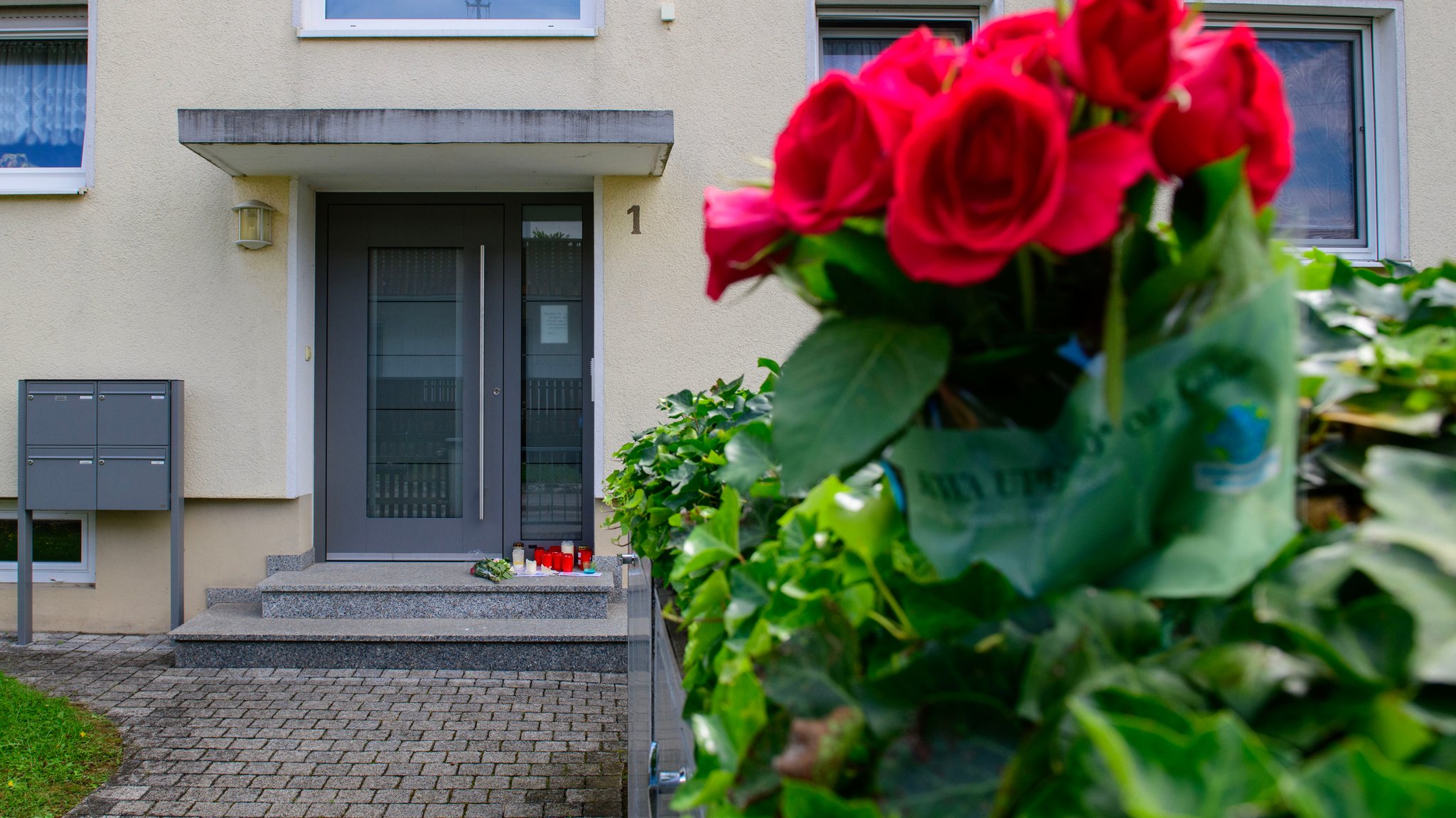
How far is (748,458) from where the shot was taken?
1.03 meters

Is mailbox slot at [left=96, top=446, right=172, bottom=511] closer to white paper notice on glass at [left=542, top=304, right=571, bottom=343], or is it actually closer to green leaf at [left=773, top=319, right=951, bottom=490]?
white paper notice on glass at [left=542, top=304, right=571, bottom=343]

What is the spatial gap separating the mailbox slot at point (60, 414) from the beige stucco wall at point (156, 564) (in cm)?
62

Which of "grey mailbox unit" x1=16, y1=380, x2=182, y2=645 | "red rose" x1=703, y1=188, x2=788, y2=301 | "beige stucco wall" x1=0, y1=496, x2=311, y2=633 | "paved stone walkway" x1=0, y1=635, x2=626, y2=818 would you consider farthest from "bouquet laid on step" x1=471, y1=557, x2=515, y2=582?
"red rose" x1=703, y1=188, x2=788, y2=301

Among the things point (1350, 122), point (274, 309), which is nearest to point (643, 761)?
point (274, 309)

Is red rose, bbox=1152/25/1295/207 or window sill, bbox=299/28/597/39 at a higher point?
window sill, bbox=299/28/597/39

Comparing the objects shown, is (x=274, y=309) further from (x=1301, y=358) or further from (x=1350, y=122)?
(x=1350, y=122)

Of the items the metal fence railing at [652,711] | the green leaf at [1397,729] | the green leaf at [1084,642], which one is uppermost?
the green leaf at [1084,642]

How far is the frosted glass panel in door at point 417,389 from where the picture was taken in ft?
21.1

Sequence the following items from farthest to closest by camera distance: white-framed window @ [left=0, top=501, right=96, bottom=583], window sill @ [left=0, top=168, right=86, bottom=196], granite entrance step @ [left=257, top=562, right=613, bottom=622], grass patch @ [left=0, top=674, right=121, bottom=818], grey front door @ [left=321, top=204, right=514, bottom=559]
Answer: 1. grey front door @ [left=321, top=204, right=514, bottom=559]
2. white-framed window @ [left=0, top=501, right=96, bottom=583]
3. window sill @ [left=0, top=168, right=86, bottom=196]
4. granite entrance step @ [left=257, top=562, right=613, bottom=622]
5. grass patch @ [left=0, top=674, right=121, bottom=818]

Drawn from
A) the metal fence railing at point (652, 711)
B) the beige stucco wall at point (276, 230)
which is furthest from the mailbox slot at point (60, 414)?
the metal fence railing at point (652, 711)

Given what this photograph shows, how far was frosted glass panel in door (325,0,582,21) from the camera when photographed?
6062 millimetres

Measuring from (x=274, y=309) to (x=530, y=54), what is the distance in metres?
2.37

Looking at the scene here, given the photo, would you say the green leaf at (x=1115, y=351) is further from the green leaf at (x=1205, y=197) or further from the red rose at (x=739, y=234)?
Answer: the red rose at (x=739, y=234)

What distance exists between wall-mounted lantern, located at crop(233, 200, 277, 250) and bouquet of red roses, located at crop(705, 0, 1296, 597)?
6115mm
